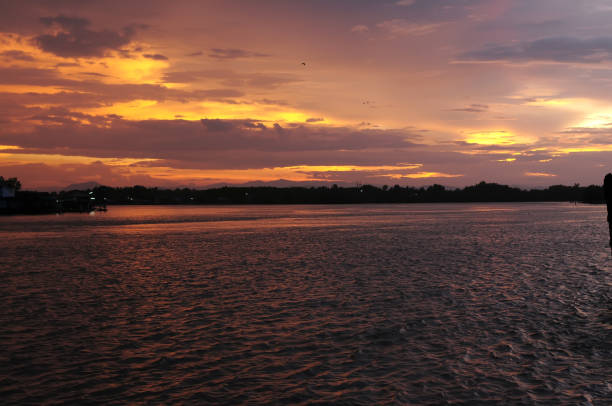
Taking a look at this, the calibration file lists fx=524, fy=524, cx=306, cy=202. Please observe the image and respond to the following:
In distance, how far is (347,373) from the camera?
14.5 m

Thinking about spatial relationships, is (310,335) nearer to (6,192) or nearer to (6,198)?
(6,192)

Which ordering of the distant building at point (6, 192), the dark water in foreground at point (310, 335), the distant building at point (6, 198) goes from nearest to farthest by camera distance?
1. the dark water in foreground at point (310, 335)
2. the distant building at point (6, 192)
3. the distant building at point (6, 198)

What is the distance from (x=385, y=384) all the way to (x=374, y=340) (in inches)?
181

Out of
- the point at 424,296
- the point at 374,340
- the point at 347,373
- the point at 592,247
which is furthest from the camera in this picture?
the point at 592,247

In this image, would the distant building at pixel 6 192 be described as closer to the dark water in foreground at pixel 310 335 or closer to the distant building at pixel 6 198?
the distant building at pixel 6 198

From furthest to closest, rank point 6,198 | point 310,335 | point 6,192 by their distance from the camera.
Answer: point 6,198
point 6,192
point 310,335

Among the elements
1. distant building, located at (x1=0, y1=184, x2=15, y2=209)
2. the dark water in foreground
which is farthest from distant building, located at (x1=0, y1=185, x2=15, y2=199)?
the dark water in foreground

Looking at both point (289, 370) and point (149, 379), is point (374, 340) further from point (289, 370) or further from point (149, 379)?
point (149, 379)

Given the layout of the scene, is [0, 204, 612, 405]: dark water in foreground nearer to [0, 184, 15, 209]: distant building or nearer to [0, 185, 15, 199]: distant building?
[0, 185, 15, 199]: distant building

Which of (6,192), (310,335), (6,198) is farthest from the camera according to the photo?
(6,198)

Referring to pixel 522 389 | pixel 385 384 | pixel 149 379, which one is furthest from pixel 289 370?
pixel 522 389

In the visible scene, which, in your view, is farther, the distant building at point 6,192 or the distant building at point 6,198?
the distant building at point 6,198

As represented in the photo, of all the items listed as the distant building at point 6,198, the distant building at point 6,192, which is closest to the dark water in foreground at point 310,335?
the distant building at point 6,192

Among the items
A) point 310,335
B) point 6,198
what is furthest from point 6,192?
point 310,335
